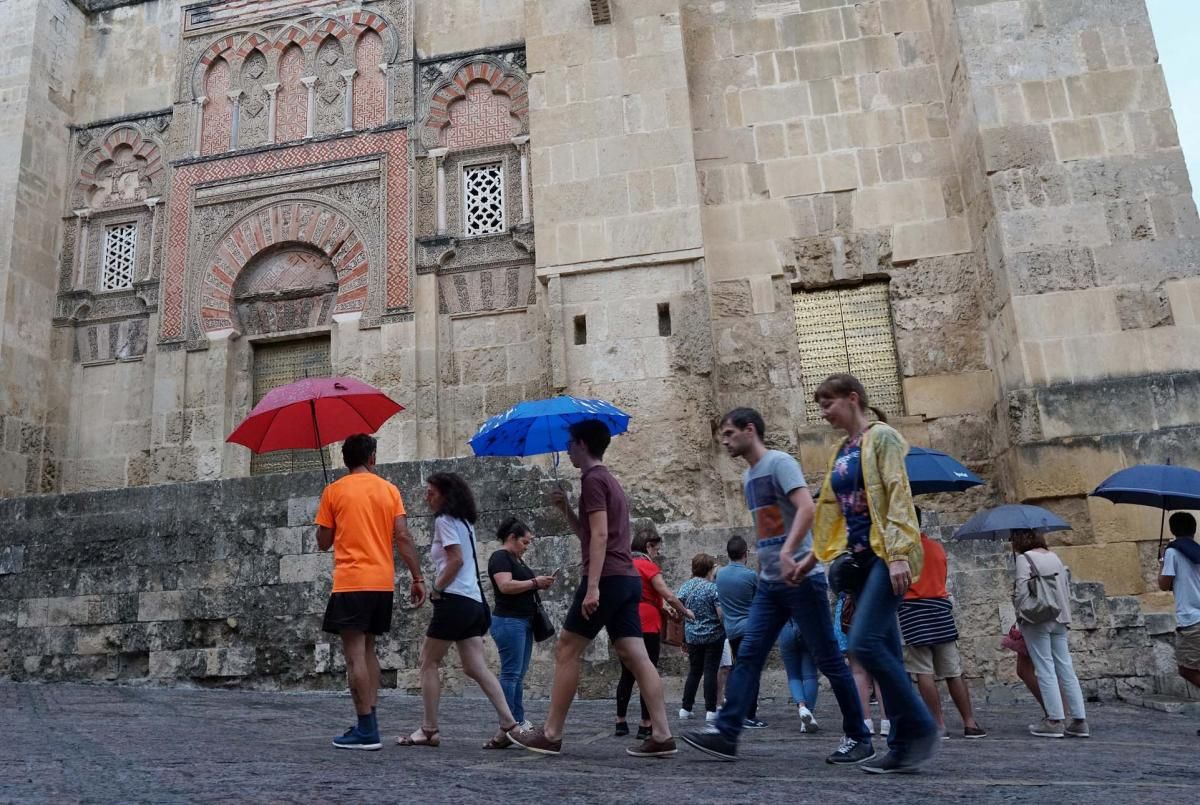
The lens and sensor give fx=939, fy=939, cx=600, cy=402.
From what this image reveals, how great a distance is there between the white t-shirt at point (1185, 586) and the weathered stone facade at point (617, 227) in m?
1.68

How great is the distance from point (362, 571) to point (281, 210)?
30.7 feet

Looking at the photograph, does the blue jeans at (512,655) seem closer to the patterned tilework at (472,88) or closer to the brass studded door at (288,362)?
the brass studded door at (288,362)

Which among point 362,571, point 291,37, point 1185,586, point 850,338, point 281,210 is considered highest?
point 291,37

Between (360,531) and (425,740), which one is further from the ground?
(360,531)

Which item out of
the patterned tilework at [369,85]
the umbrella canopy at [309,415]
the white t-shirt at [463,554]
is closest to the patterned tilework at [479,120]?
the patterned tilework at [369,85]

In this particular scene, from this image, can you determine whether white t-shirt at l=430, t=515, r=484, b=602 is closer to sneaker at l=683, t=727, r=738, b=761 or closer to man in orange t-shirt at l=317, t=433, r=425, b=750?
→ man in orange t-shirt at l=317, t=433, r=425, b=750

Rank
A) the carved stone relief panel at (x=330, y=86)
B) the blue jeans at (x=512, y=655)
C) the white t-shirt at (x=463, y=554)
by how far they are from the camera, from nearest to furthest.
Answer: the white t-shirt at (x=463, y=554) < the blue jeans at (x=512, y=655) < the carved stone relief panel at (x=330, y=86)

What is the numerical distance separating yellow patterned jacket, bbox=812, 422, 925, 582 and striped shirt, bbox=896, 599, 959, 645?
183 cm

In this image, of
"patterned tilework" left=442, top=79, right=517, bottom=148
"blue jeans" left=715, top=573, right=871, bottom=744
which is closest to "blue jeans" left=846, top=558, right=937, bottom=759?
"blue jeans" left=715, top=573, right=871, bottom=744

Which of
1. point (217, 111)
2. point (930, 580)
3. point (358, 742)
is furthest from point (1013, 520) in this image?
point (217, 111)

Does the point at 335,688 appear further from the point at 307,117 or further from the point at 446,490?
the point at 307,117

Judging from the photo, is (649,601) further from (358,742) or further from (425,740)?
(358,742)

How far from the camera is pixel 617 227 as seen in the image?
10.4 meters

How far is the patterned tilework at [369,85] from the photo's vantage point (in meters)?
13.0
